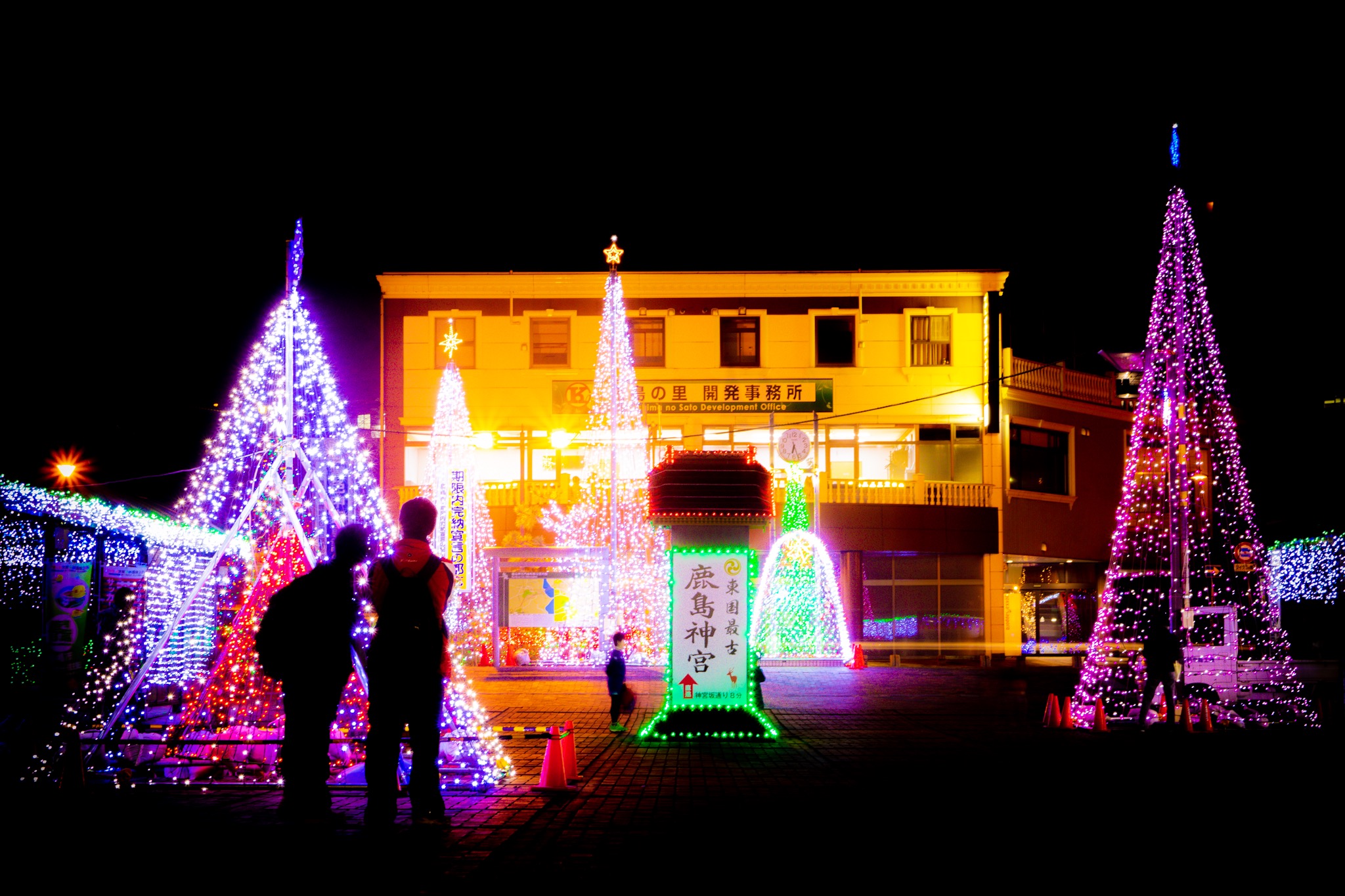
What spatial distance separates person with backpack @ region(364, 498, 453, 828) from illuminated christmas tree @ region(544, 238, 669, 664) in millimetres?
19554

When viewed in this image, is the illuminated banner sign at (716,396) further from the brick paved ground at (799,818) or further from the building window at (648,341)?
the brick paved ground at (799,818)

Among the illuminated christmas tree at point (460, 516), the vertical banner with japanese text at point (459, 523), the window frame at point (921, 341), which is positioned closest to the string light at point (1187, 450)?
the window frame at point (921, 341)

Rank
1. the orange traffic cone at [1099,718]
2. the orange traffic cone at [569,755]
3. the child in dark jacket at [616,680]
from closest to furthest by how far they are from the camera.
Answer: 1. the orange traffic cone at [569,755]
2. the child in dark jacket at [616,680]
3. the orange traffic cone at [1099,718]

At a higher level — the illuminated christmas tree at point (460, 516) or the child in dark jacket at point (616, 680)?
the illuminated christmas tree at point (460, 516)

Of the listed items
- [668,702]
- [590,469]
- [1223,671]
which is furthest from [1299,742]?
[590,469]

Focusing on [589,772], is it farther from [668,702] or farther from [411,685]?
[411,685]

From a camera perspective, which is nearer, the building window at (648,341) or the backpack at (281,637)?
the backpack at (281,637)

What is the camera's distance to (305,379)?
10.7 meters

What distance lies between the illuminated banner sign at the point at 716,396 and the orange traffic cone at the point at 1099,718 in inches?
674

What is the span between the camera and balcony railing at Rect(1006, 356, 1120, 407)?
107 feet

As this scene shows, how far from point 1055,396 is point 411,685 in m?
29.7

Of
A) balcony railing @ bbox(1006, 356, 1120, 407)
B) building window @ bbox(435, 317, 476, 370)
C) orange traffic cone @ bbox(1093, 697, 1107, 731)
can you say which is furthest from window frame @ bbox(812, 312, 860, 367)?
orange traffic cone @ bbox(1093, 697, 1107, 731)

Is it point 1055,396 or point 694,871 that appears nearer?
point 694,871

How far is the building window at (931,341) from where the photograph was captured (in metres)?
32.0
